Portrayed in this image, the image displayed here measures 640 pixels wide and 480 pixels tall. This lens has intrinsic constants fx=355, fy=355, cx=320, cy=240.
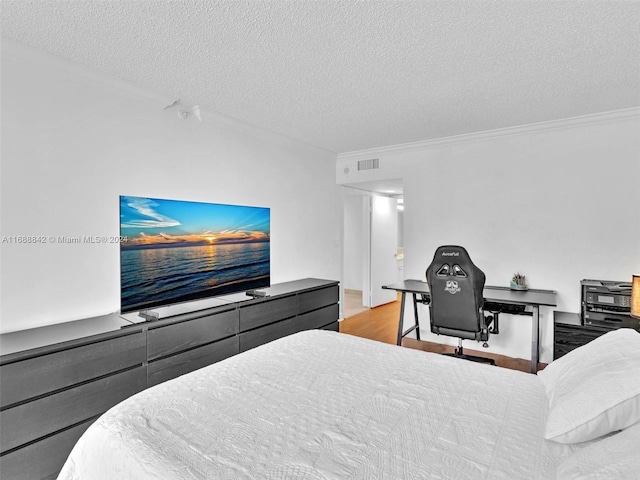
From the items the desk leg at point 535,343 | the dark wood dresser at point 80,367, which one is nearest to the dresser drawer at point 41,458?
the dark wood dresser at point 80,367

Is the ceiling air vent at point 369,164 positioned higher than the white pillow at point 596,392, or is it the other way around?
the ceiling air vent at point 369,164

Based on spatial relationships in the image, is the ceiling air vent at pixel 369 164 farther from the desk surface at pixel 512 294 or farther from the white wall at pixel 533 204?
the desk surface at pixel 512 294

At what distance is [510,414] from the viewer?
1.40m

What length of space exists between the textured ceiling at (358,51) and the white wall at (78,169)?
0.20 metres

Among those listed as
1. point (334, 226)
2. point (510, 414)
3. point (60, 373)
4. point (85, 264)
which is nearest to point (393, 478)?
point (510, 414)

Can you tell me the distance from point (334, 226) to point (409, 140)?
5.23ft

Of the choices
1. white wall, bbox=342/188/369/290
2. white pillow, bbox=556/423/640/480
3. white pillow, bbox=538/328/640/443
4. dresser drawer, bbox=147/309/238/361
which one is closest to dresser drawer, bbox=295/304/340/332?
dresser drawer, bbox=147/309/238/361

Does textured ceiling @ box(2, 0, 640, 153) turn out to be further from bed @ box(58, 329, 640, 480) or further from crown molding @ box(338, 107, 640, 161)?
bed @ box(58, 329, 640, 480)

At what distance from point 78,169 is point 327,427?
242cm

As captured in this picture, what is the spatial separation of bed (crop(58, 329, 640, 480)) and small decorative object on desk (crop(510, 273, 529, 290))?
7.58 feet

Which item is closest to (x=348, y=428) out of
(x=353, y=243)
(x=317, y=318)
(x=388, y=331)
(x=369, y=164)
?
(x=317, y=318)

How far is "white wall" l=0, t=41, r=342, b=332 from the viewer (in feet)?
7.25

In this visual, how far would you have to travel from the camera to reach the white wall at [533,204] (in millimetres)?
3471

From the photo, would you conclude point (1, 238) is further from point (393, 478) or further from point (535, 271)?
point (535, 271)
